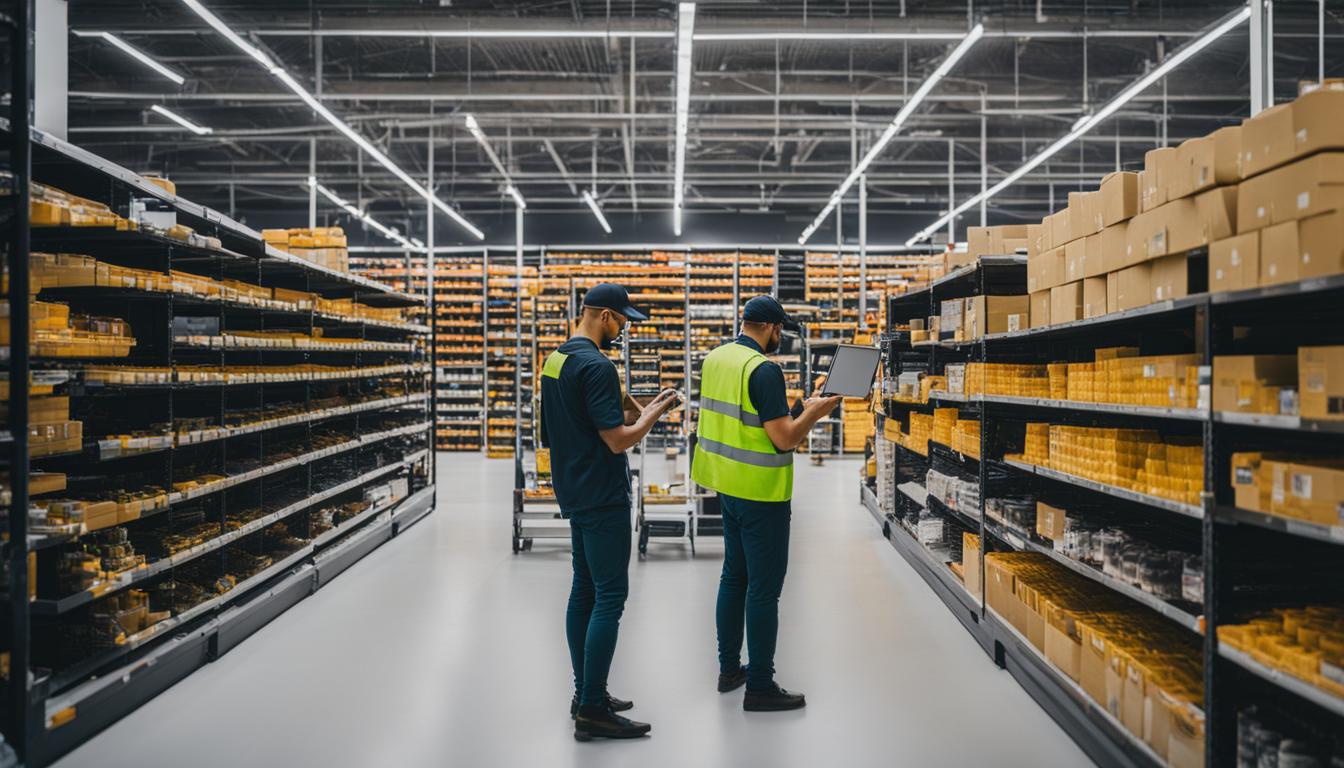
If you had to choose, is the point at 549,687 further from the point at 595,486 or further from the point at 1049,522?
Answer: the point at 1049,522

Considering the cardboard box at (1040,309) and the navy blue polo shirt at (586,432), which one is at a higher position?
the cardboard box at (1040,309)

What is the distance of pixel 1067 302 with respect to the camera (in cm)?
371

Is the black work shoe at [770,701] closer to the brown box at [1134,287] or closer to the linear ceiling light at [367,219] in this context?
the brown box at [1134,287]

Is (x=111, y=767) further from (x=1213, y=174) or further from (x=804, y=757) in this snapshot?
(x=1213, y=174)

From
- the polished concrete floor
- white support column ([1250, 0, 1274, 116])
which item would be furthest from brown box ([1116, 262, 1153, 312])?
the polished concrete floor

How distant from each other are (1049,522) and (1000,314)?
1.15 metres

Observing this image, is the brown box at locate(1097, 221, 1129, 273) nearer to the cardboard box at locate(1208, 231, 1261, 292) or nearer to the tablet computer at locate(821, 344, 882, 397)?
the cardboard box at locate(1208, 231, 1261, 292)

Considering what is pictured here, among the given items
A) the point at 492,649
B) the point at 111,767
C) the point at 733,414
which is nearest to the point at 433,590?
the point at 492,649

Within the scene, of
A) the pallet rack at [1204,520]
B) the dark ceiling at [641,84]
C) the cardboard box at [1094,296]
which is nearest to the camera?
the pallet rack at [1204,520]

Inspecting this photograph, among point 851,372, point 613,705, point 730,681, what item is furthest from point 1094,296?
point 613,705

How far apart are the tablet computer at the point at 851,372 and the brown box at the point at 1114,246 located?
93 cm

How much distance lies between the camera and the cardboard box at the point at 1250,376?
2348 mm

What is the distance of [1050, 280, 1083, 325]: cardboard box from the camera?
3.64 metres

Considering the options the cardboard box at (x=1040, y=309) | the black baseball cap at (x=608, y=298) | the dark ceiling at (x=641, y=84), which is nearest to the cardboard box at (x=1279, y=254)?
the cardboard box at (x=1040, y=309)
